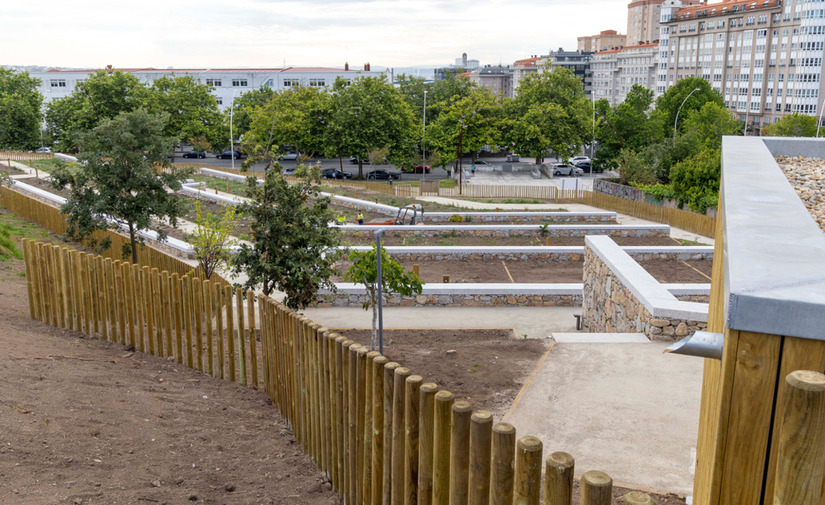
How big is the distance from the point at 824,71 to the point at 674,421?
100036mm

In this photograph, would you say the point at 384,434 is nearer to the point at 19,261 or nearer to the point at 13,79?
the point at 19,261

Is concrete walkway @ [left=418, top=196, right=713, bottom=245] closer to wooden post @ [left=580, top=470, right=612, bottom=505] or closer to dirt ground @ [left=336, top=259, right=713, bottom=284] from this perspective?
dirt ground @ [left=336, top=259, right=713, bottom=284]

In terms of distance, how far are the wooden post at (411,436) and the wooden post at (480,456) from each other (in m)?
0.62

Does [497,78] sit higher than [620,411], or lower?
higher

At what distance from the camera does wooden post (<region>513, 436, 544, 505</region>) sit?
251cm

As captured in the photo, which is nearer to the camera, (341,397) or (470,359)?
(341,397)

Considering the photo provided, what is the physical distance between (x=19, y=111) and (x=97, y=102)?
690 cm

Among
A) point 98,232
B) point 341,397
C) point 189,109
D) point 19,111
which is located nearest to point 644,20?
point 189,109

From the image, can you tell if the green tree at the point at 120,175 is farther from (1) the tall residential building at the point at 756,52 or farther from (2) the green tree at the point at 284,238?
(1) the tall residential building at the point at 756,52

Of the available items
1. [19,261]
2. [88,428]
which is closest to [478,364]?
[88,428]

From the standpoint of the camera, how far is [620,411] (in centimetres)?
679

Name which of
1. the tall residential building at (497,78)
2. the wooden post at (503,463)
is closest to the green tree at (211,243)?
the wooden post at (503,463)

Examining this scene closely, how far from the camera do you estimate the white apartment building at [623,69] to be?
458 ft

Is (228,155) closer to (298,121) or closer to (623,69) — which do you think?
(298,121)
